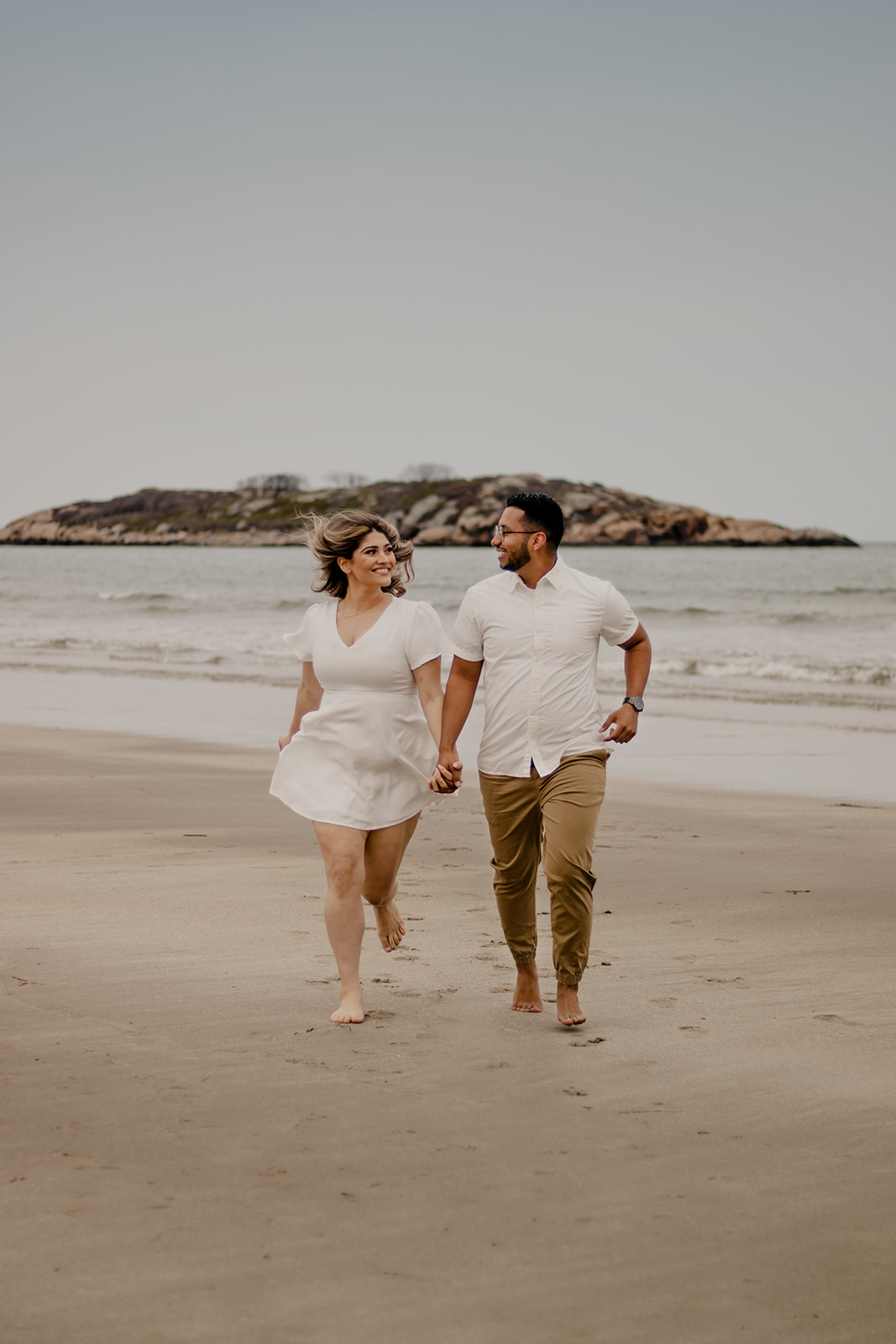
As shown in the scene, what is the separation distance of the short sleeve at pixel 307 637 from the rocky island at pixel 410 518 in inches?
4684

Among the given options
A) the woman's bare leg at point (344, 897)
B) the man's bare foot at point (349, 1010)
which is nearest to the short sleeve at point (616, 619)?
the woman's bare leg at point (344, 897)

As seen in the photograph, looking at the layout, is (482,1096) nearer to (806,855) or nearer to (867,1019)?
(867,1019)

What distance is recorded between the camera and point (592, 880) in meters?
4.43

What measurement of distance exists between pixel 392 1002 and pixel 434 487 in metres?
148

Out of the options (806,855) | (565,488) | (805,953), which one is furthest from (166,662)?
(565,488)

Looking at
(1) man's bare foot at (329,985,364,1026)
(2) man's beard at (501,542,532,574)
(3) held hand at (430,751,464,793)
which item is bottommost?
(1) man's bare foot at (329,985,364,1026)

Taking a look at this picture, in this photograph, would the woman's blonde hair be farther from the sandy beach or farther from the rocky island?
the rocky island

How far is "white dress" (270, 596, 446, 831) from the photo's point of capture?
15.0ft

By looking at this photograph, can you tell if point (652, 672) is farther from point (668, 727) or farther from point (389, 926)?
point (389, 926)

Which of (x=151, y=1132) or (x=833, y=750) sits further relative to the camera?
(x=833, y=750)

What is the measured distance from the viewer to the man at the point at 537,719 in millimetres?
4430

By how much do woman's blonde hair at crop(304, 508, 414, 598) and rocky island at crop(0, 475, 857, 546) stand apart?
390ft

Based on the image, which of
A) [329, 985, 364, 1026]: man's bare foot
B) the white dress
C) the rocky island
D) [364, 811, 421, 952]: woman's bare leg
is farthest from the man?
the rocky island

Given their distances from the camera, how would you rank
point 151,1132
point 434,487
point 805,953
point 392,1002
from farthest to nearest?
point 434,487 → point 805,953 → point 392,1002 → point 151,1132
